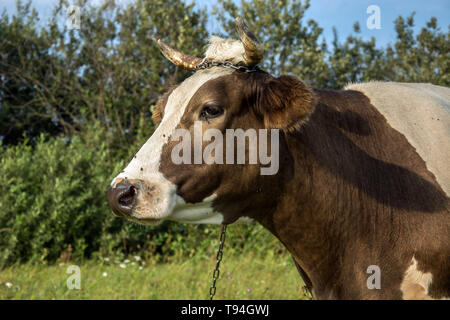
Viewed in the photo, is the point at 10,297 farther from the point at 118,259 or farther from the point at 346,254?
the point at 346,254

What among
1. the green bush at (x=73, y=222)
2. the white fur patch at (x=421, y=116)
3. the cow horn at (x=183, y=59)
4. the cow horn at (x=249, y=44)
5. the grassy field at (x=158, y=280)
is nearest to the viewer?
the cow horn at (x=249, y=44)

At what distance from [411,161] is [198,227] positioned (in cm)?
606

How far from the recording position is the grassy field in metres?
5.64

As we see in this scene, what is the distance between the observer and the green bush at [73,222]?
7277 millimetres

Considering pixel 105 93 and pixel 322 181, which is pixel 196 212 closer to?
pixel 322 181

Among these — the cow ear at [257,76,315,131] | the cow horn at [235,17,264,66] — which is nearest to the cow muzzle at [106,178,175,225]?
the cow ear at [257,76,315,131]

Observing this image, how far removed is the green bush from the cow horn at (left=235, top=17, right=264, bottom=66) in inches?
211

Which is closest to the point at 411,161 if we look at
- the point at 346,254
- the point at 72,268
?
the point at 346,254

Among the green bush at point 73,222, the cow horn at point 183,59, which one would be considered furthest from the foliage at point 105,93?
the cow horn at point 183,59

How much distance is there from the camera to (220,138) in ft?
8.28

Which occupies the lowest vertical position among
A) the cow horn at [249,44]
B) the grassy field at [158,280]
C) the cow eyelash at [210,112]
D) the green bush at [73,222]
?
the grassy field at [158,280]

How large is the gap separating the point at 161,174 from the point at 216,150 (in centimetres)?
30

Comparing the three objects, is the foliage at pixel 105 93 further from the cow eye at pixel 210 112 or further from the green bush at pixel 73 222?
the cow eye at pixel 210 112

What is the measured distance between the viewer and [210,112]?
2.55m
